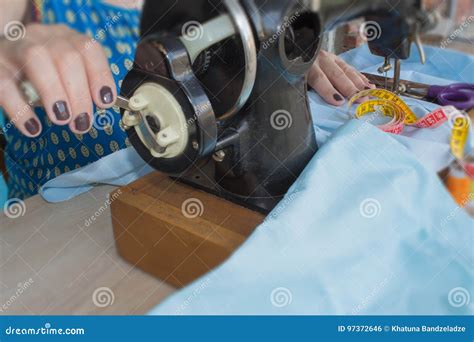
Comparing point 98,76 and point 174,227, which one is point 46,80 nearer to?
point 98,76

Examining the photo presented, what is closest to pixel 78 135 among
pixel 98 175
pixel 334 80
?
pixel 98 175

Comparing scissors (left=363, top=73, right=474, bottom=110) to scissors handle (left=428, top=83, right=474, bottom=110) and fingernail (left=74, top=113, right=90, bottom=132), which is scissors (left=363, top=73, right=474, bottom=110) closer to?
scissors handle (left=428, top=83, right=474, bottom=110)

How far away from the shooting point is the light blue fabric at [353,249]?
63 centimetres

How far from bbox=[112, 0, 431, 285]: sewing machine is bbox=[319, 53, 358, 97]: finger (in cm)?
32

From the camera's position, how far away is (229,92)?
2.36ft

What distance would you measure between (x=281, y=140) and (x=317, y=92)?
0.43m

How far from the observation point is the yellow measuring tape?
95 centimetres

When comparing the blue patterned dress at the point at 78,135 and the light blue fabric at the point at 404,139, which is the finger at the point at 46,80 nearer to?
the light blue fabric at the point at 404,139

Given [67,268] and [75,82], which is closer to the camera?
[75,82]

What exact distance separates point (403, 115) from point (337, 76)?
0.22 m

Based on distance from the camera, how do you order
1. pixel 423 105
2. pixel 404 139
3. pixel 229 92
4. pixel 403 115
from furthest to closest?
pixel 423 105
pixel 403 115
pixel 404 139
pixel 229 92

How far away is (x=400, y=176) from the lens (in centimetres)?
74

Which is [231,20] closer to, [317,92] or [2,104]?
[2,104]

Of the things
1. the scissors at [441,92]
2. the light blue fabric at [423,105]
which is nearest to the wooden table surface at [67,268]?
the light blue fabric at [423,105]
